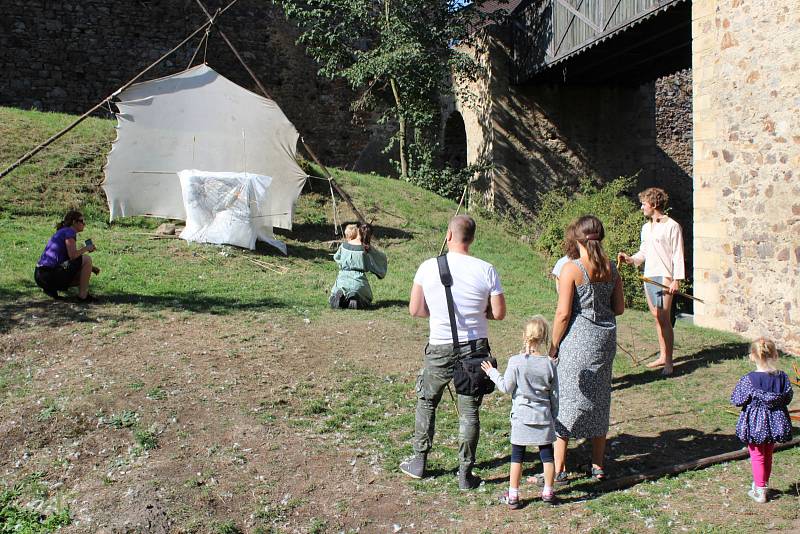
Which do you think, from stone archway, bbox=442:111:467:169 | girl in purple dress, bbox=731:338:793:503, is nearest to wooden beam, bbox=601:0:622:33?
stone archway, bbox=442:111:467:169

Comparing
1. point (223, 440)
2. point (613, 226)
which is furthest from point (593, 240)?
point (613, 226)

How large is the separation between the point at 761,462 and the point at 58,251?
6.23 metres

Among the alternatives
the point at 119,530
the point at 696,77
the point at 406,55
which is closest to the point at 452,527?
the point at 119,530

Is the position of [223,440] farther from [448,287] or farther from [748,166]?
[748,166]

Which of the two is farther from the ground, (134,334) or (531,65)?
(531,65)

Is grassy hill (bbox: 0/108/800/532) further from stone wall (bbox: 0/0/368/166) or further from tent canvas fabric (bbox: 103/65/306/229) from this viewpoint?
stone wall (bbox: 0/0/368/166)

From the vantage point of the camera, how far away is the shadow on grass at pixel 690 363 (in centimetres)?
625

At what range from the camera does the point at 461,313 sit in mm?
4016

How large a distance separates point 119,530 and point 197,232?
6.94m

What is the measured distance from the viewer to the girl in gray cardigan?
3.92 metres

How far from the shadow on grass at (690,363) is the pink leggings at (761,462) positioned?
1.97 meters

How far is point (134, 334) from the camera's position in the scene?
6750 millimetres

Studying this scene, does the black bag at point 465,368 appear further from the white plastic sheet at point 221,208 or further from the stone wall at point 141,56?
the stone wall at point 141,56

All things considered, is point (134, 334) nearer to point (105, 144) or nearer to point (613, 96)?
point (105, 144)
